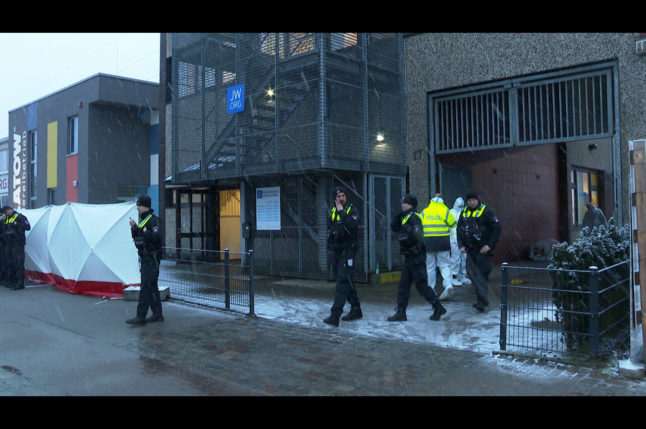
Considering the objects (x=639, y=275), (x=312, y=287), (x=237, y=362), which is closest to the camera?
(x=639, y=275)

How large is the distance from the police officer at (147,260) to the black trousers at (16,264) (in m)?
5.14

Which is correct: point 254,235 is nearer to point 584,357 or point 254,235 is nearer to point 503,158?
point 503,158

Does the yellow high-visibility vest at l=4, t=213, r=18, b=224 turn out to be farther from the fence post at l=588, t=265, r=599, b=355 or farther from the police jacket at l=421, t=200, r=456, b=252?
the fence post at l=588, t=265, r=599, b=355

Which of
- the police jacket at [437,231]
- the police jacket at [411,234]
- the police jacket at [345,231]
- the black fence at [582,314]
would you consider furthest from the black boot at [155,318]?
the black fence at [582,314]

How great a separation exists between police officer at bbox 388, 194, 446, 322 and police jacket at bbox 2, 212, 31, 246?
8599 mm

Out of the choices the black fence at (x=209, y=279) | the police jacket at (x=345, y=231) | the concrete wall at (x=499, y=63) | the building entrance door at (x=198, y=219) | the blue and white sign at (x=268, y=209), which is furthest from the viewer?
the building entrance door at (x=198, y=219)

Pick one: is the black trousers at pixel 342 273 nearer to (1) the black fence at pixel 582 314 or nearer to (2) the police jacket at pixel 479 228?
(2) the police jacket at pixel 479 228

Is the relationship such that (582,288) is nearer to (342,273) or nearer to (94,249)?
(342,273)

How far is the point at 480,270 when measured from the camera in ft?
26.6

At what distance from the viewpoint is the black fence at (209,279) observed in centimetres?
863

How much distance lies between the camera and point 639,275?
5164 mm

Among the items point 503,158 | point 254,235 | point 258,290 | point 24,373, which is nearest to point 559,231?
point 503,158

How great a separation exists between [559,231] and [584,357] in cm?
1431

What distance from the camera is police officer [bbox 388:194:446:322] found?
7.38 m
